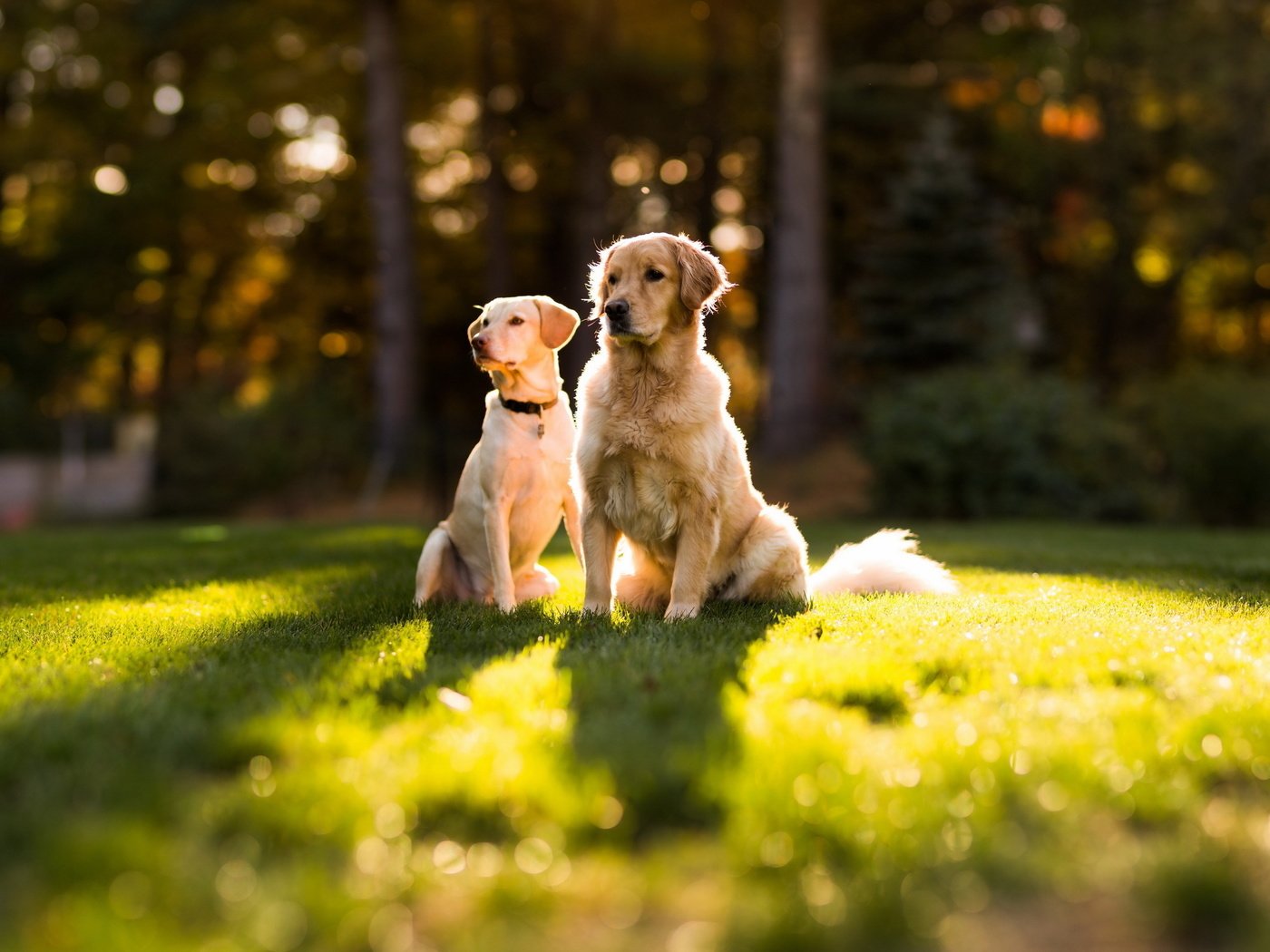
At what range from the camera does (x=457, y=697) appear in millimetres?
3574

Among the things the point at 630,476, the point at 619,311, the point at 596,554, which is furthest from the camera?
the point at 596,554

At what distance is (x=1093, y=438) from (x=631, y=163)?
15575 mm

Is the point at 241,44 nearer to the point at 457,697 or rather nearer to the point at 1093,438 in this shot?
the point at 1093,438

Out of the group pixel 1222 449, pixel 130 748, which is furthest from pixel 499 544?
pixel 1222 449

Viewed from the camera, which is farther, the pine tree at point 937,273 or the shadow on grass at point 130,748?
the pine tree at point 937,273

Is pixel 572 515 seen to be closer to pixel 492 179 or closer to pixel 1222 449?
pixel 1222 449

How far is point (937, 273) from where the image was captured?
2038cm

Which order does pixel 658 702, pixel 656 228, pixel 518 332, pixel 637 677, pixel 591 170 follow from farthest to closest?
1. pixel 656 228
2. pixel 591 170
3. pixel 518 332
4. pixel 637 677
5. pixel 658 702

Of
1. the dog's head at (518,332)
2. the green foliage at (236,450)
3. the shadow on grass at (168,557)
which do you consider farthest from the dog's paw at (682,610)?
the green foliage at (236,450)

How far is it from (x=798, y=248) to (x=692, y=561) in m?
13.9

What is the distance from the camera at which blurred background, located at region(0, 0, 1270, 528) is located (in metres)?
17.7

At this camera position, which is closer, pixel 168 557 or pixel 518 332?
pixel 518 332

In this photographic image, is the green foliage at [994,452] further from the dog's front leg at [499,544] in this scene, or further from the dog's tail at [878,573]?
the dog's front leg at [499,544]

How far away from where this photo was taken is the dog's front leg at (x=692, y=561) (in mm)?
5246
